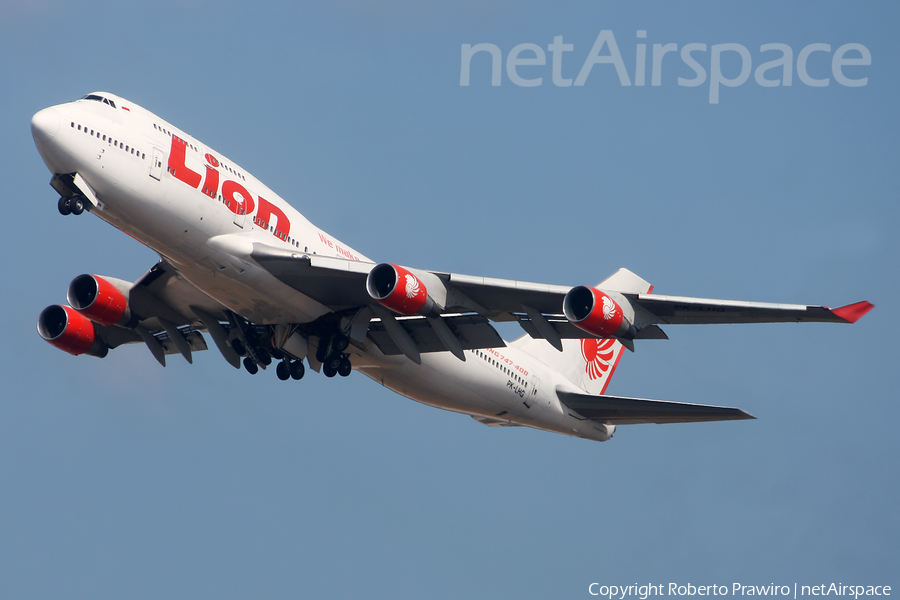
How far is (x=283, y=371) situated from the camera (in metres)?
29.6

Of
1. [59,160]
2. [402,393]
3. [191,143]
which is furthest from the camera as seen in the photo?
[402,393]

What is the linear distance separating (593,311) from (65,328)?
54.3 feet

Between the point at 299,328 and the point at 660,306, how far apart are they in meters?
9.88

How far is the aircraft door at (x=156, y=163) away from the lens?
23.9 meters

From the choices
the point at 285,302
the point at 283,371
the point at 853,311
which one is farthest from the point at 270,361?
the point at 853,311

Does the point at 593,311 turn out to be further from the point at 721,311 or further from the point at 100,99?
the point at 100,99

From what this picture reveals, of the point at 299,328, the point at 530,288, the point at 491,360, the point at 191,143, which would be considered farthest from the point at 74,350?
the point at 530,288

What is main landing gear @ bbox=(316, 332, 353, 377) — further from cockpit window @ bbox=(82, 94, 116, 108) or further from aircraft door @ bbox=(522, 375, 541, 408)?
cockpit window @ bbox=(82, 94, 116, 108)

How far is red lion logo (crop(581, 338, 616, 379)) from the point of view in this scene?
125 feet

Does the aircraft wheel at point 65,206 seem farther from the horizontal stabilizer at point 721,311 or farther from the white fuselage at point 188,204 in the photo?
the horizontal stabilizer at point 721,311

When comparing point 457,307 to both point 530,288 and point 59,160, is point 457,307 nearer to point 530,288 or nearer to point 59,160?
point 530,288

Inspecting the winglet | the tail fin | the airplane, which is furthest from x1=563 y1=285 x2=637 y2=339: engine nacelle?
the tail fin

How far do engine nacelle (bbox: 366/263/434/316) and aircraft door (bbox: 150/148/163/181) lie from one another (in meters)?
5.50

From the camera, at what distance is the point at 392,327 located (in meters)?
27.6
